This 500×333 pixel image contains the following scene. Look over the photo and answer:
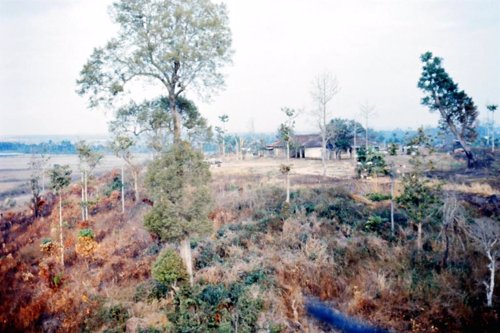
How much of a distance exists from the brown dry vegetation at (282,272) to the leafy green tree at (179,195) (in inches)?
70.2

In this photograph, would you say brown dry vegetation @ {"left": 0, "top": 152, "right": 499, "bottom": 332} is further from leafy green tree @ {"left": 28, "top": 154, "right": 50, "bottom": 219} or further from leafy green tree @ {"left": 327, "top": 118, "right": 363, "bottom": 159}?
Answer: leafy green tree @ {"left": 327, "top": 118, "right": 363, "bottom": 159}

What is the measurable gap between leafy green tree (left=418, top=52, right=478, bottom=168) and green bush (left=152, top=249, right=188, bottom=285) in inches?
1007

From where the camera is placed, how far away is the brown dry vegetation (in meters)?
8.88

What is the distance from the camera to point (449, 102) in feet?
90.2

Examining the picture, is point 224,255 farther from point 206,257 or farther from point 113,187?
point 113,187

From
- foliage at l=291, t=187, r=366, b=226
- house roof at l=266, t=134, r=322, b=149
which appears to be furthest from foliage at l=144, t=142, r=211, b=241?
house roof at l=266, t=134, r=322, b=149

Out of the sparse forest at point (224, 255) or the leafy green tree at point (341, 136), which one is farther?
the leafy green tree at point (341, 136)

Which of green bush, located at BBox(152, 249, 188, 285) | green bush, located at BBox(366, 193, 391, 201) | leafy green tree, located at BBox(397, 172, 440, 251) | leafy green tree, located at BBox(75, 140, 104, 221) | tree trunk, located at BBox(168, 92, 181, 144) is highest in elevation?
tree trunk, located at BBox(168, 92, 181, 144)

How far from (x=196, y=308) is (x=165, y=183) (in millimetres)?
3389

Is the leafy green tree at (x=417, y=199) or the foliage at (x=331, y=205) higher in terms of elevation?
the leafy green tree at (x=417, y=199)

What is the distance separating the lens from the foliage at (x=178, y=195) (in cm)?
964

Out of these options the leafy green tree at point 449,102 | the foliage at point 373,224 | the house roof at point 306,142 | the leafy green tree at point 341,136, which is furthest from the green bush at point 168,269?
the house roof at point 306,142

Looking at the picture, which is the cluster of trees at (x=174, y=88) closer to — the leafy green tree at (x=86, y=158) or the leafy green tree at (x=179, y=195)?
the leafy green tree at (x=179, y=195)

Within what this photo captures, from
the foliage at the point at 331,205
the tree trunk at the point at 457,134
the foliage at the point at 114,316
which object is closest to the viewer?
the foliage at the point at 114,316
